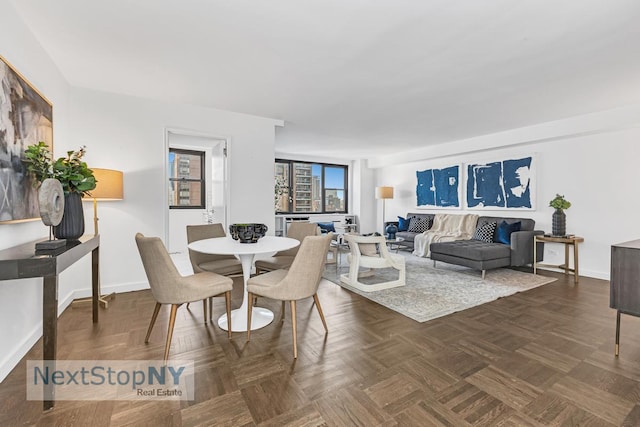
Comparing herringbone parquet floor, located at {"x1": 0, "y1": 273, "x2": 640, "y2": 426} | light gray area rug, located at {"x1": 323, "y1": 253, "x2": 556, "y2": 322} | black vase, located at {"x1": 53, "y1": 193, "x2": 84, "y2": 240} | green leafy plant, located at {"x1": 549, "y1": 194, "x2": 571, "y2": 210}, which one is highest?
green leafy plant, located at {"x1": 549, "y1": 194, "x2": 571, "y2": 210}

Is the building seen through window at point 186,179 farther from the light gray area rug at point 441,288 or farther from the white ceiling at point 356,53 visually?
the light gray area rug at point 441,288

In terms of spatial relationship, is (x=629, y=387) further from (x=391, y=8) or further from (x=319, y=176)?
(x=319, y=176)

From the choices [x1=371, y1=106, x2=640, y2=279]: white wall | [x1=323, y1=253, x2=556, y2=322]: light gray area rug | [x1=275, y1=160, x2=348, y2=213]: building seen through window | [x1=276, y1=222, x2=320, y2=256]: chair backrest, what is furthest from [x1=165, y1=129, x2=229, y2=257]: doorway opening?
[x1=371, y1=106, x2=640, y2=279]: white wall

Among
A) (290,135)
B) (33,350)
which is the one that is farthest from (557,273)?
(33,350)

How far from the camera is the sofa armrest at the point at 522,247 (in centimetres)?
449

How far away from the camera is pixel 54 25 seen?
216cm

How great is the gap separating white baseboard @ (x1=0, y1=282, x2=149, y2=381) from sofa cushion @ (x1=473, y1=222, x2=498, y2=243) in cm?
528

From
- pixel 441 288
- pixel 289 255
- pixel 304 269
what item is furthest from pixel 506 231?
pixel 304 269

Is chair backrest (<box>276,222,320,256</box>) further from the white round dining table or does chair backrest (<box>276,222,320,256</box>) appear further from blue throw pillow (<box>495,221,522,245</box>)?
blue throw pillow (<box>495,221,522,245</box>)

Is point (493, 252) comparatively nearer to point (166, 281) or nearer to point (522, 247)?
point (522, 247)

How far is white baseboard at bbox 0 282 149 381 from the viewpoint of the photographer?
188cm

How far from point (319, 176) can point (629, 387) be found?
7.02 m

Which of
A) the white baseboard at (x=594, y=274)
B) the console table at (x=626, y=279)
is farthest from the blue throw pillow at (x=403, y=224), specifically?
the console table at (x=626, y=279)

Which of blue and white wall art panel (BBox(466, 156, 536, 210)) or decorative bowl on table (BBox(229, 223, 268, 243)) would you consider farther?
blue and white wall art panel (BBox(466, 156, 536, 210))
